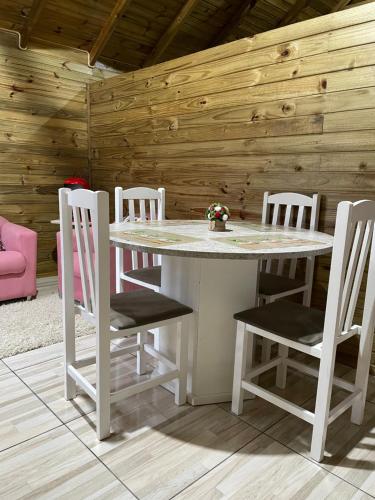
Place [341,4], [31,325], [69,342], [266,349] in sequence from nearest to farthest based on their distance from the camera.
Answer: [69,342] < [266,349] < [31,325] < [341,4]

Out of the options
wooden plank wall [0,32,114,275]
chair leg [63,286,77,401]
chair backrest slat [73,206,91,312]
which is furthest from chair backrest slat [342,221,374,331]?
wooden plank wall [0,32,114,275]

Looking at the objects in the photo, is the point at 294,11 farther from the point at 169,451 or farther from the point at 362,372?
the point at 169,451

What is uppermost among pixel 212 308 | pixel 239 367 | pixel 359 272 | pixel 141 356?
pixel 359 272

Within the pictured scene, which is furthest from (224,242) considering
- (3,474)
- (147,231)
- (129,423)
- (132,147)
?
(132,147)

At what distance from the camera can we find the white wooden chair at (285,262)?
6.92ft

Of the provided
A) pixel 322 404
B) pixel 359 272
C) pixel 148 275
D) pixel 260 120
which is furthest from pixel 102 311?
pixel 260 120

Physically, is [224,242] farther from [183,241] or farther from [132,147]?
[132,147]

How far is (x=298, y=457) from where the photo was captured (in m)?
1.49

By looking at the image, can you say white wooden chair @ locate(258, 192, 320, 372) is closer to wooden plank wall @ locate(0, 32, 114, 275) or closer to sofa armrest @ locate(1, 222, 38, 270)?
sofa armrest @ locate(1, 222, 38, 270)

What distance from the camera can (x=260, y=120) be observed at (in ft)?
8.64

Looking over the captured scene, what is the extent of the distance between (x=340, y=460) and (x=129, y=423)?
2.87 feet

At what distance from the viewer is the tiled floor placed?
1329mm

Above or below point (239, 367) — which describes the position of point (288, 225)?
above

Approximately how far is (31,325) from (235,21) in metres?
3.51
